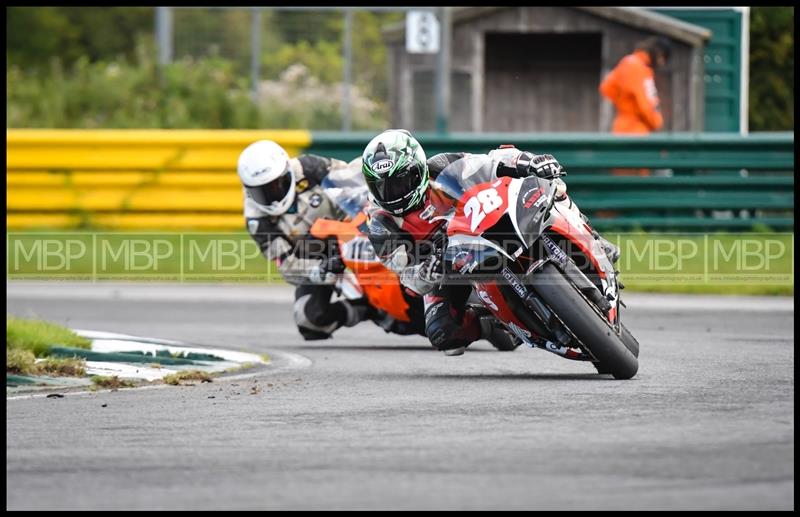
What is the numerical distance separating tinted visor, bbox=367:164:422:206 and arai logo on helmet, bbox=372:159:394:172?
0.20 ft

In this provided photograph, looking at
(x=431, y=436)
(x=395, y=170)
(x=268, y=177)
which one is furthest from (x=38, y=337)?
(x=431, y=436)

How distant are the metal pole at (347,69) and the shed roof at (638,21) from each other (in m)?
2.28

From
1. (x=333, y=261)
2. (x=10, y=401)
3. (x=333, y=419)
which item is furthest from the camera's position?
(x=333, y=261)

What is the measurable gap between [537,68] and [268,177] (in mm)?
13126

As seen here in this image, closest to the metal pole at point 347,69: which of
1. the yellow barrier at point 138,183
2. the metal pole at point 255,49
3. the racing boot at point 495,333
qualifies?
the metal pole at point 255,49

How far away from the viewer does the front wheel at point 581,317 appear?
859 centimetres

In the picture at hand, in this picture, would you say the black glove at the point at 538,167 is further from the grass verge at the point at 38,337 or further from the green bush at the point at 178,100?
the green bush at the point at 178,100

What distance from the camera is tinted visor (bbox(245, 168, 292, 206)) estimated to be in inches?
461

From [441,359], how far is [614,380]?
1877mm

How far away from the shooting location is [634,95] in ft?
61.2

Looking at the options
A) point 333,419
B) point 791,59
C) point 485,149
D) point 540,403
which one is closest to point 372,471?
point 333,419

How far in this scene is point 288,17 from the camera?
1967 cm

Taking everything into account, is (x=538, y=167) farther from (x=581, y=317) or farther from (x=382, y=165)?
(x=581, y=317)

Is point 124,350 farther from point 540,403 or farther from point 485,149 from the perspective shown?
point 485,149
